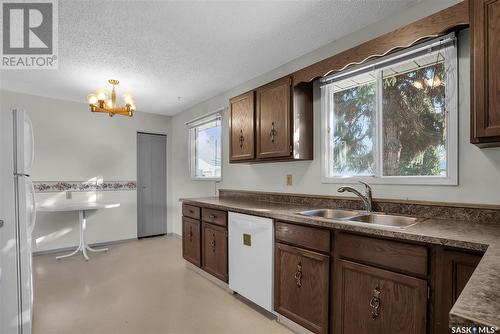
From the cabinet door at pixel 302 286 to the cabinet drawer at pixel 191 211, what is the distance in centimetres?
138

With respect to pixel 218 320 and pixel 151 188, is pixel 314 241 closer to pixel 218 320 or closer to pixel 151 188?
pixel 218 320

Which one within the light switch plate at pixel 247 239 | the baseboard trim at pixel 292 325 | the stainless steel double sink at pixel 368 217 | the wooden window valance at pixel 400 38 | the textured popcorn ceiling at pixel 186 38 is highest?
the textured popcorn ceiling at pixel 186 38

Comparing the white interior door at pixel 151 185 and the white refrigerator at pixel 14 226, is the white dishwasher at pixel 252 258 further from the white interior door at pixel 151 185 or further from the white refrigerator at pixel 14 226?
the white interior door at pixel 151 185

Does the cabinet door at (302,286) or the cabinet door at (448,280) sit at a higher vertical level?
the cabinet door at (448,280)

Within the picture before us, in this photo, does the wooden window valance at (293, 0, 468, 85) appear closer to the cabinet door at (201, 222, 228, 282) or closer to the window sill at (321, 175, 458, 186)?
the window sill at (321, 175, 458, 186)

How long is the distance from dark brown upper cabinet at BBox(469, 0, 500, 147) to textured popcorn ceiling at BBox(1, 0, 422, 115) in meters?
0.72

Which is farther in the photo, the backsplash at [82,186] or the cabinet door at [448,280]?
the backsplash at [82,186]

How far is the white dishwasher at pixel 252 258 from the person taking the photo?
223 cm

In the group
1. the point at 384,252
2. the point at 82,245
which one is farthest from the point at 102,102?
the point at 384,252

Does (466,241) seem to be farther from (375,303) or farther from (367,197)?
(367,197)

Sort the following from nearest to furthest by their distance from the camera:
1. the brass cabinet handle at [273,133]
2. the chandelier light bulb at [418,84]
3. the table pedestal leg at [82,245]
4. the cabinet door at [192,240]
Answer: the chandelier light bulb at [418,84] < the brass cabinet handle at [273,133] < the cabinet door at [192,240] < the table pedestal leg at [82,245]

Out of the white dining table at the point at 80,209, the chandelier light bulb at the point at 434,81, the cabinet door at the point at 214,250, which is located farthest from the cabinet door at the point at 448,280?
the white dining table at the point at 80,209

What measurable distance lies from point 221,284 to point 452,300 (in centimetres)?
218

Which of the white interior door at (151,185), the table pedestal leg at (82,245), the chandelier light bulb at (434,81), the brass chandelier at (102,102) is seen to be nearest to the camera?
the chandelier light bulb at (434,81)
